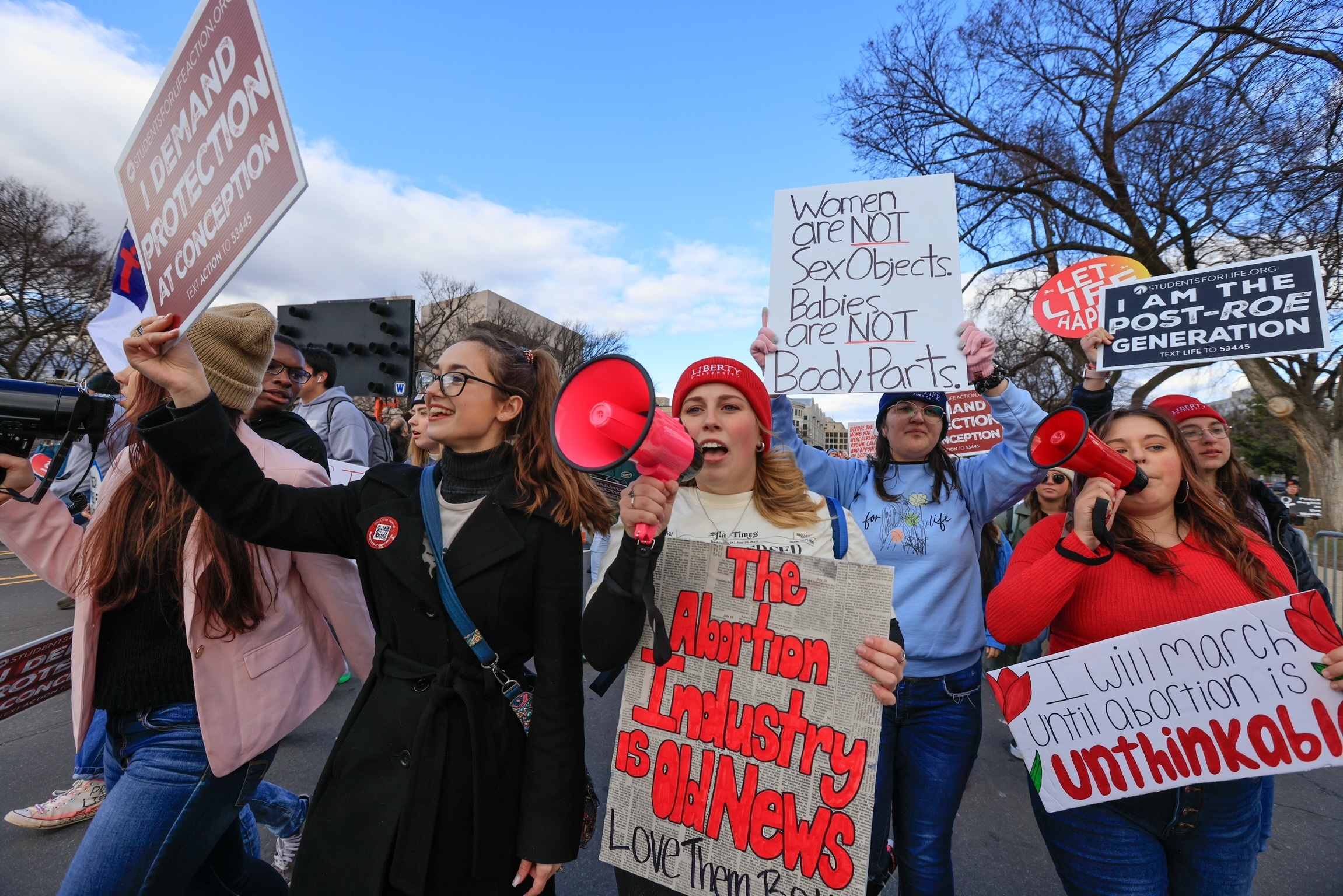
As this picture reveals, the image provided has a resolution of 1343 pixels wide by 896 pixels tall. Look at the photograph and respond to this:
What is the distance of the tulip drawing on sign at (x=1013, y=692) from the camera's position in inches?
69.2

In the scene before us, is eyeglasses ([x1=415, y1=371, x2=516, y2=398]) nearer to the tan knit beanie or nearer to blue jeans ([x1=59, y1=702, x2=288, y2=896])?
the tan knit beanie

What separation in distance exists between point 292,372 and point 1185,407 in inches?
158

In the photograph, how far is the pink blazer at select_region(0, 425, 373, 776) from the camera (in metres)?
1.56

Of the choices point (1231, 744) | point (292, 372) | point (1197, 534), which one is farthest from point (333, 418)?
point (1231, 744)

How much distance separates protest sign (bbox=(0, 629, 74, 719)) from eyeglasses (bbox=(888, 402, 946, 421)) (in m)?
2.64

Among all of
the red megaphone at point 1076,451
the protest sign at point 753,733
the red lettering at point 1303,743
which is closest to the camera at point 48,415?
the protest sign at point 753,733

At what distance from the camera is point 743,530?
177cm

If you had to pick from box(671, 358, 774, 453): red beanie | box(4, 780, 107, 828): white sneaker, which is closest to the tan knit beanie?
box(671, 358, 774, 453): red beanie

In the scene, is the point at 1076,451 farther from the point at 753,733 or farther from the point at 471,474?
the point at 471,474

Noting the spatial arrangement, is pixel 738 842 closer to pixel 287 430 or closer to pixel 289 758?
pixel 287 430

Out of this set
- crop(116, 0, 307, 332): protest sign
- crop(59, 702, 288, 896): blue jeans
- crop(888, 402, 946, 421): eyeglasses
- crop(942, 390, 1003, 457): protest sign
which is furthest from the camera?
crop(942, 390, 1003, 457): protest sign

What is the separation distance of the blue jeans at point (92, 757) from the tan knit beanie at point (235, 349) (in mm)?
1860

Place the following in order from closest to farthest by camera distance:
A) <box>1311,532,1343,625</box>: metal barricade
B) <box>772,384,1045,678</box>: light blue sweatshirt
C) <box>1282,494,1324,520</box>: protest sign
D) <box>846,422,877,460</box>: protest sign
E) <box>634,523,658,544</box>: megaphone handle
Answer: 1. <box>634,523,658,544</box>: megaphone handle
2. <box>772,384,1045,678</box>: light blue sweatshirt
3. <box>1311,532,1343,625</box>: metal barricade
4. <box>846,422,877,460</box>: protest sign
5. <box>1282,494,1324,520</box>: protest sign

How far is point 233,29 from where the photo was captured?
126 centimetres
